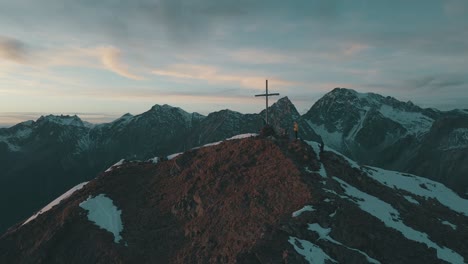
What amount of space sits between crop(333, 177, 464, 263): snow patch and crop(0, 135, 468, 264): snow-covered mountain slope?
182mm

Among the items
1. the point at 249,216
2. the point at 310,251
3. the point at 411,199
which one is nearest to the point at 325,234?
the point at 310,251

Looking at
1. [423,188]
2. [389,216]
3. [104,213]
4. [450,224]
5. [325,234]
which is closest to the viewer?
[325,234]

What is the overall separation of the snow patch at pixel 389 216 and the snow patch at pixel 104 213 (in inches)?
1134

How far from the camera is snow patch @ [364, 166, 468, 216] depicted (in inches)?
2643

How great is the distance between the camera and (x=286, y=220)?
4638cm

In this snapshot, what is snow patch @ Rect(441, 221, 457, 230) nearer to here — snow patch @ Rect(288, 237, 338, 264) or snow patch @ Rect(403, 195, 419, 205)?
snow patch @ Rect(403, 195, 419, 205)

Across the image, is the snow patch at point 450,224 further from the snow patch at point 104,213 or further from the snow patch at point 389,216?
the snow patch at point 104,213

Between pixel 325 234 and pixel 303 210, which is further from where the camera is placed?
pixel 303 210

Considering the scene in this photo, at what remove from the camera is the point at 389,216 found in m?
51.1

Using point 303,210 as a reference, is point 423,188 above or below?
below

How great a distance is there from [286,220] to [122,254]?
19.0 m

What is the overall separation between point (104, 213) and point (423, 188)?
50.6 meters

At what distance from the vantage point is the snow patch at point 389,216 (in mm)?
46472

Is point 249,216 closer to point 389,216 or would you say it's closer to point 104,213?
point 389,216
